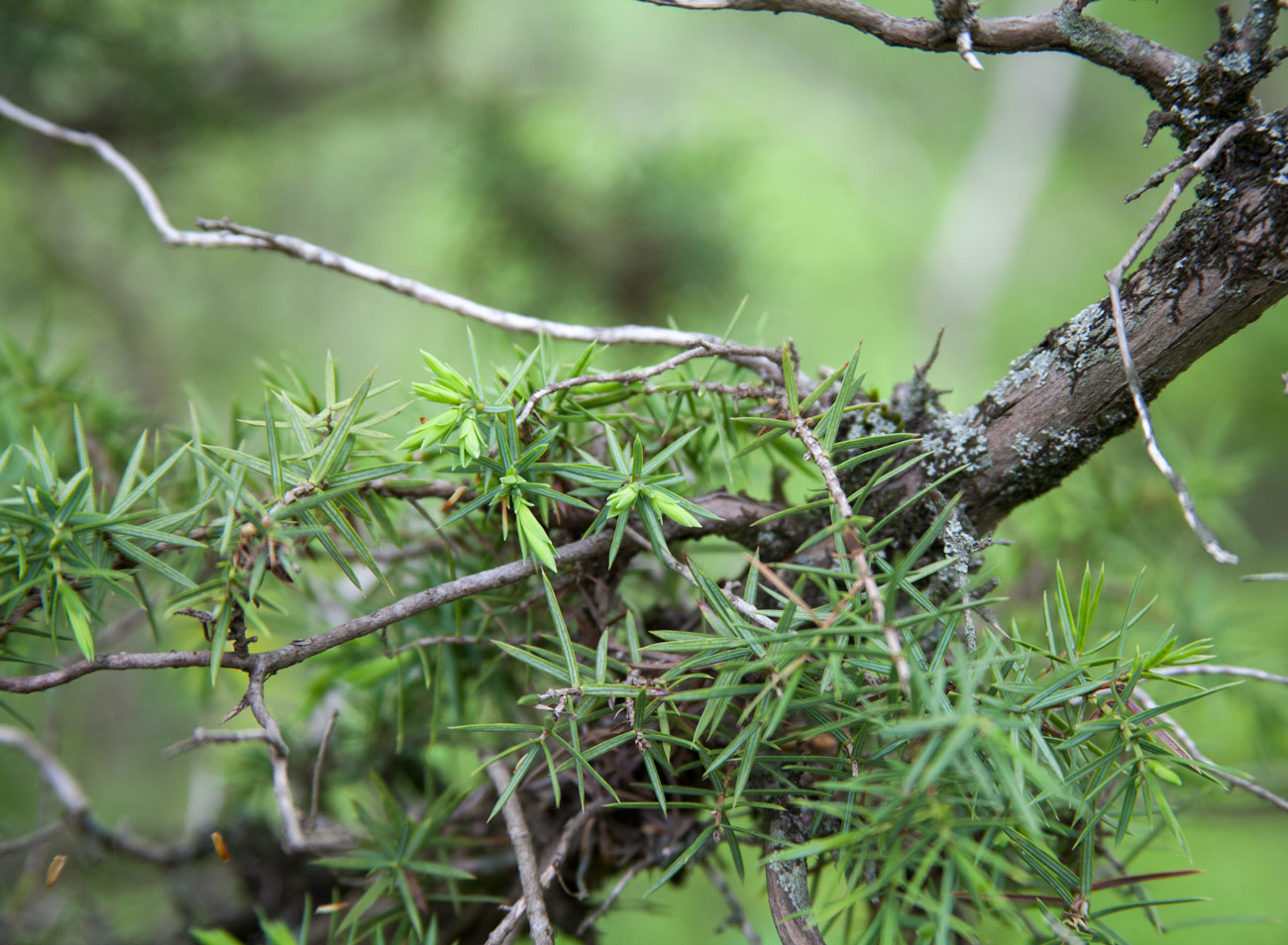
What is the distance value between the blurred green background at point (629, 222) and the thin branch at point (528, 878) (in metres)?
0.09

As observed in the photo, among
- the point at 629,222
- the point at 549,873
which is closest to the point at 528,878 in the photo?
the point at 549,873

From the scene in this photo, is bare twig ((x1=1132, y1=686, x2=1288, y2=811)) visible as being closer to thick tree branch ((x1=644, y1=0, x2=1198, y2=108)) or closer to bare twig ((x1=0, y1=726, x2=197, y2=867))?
thick tree branch ((x1=644, y1=0, x2=1198, y2=108))

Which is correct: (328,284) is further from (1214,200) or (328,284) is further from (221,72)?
(1214,200)

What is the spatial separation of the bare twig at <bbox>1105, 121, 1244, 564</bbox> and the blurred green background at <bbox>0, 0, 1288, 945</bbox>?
8.0 inches

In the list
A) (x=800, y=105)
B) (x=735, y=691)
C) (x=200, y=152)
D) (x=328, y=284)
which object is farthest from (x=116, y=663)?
(x=800, y=105)

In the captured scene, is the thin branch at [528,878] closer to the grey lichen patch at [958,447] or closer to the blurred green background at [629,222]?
the blurred green background at [629,222]

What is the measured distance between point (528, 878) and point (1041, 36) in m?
0.35

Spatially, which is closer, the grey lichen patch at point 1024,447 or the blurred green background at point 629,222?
the grey lichen patch at point 1024,447

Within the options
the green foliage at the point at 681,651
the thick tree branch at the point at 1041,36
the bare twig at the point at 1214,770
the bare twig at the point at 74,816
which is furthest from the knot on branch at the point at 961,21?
the bare twig at the point at 74,816

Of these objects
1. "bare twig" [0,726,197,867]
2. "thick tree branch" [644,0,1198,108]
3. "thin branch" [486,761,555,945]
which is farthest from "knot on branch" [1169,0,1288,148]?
"bare twig" [0,726,197,867]

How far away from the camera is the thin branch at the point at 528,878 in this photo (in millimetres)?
250

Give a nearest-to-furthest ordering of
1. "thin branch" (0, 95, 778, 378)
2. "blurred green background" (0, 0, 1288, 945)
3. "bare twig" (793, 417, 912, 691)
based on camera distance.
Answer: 1. "bare twig" (793, 417, 912, 691)
2. "thin branch" (0, 95, 778, 378)
3. "blurred green background" (0, 0, 1288, 945)

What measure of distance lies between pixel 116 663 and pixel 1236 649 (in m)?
0.64

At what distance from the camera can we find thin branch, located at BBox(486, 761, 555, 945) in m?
0.25
